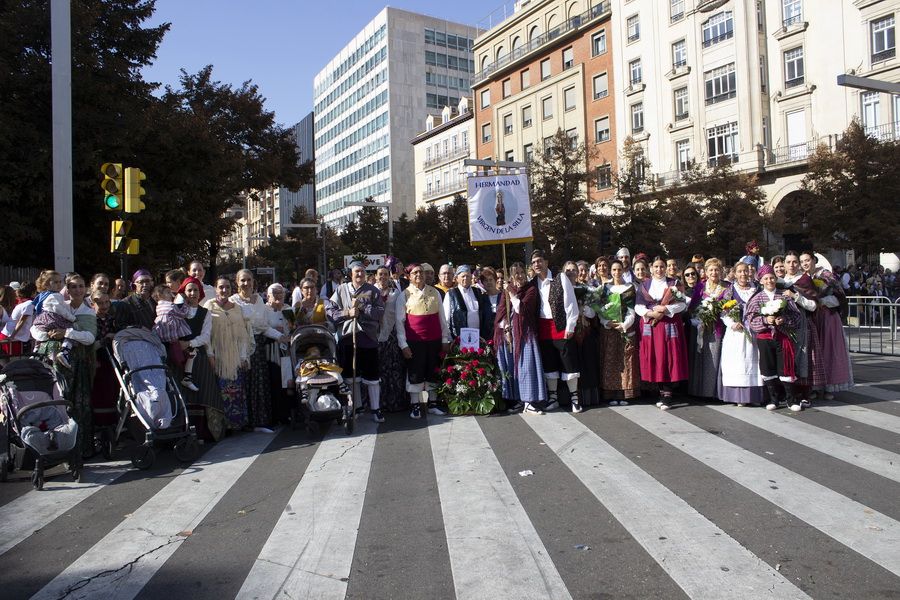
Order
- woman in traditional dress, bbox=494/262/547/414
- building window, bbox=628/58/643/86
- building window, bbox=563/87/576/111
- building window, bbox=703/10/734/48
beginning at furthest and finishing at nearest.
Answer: building window, bbox=563/87/576/111, building window, bbox=628/58/643/86, building window, bbox=703/10/734/48, woman in traditional dress, bbox=494/262/547/414

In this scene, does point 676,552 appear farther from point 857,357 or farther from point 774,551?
point 857,357

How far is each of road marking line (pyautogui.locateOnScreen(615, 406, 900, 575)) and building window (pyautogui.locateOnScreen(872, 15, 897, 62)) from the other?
31033mm

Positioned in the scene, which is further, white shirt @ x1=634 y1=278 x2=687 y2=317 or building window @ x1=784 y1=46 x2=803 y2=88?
building window @ x1=784 y1=46 x2=803 y2=88

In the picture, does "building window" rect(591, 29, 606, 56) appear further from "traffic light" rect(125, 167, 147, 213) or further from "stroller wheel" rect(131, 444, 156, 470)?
"stroller wheel" rect(131, 444, 156, 470)

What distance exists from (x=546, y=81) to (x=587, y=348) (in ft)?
152

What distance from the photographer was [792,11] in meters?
34.5

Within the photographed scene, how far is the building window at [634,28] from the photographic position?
141 feet

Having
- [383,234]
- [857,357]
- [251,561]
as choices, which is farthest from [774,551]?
[383,234]

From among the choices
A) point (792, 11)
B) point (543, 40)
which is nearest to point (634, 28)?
point (543, 40)

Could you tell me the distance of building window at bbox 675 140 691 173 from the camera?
40.1m

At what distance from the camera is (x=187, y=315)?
25.4 ft

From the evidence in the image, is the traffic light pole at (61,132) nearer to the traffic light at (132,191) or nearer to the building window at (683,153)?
the traffic light at (132,191)

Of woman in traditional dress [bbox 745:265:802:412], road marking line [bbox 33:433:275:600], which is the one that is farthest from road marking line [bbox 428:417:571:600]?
woman in traditional dress [bbox 745:265:802:412]

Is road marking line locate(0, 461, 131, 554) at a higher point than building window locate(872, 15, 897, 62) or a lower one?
lower
